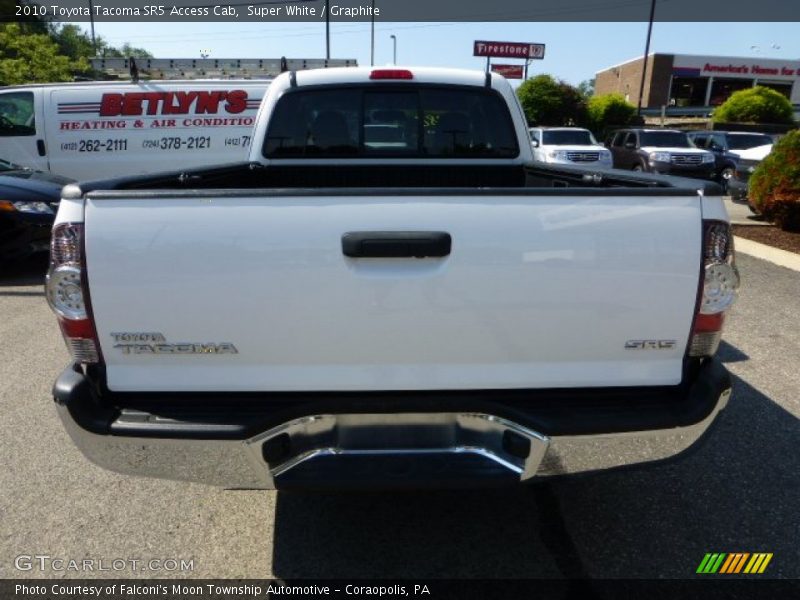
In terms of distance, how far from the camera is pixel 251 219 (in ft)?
6.63

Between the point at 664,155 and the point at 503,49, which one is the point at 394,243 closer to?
the point at 664,155

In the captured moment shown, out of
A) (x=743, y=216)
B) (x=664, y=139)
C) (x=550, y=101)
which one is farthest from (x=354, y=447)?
(x=550, y=101)

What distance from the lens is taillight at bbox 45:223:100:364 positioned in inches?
79.8

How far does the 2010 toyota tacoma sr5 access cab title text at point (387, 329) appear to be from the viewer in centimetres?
203

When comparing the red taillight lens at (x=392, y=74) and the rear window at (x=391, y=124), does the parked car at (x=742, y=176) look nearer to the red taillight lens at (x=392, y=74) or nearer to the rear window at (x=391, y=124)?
the rear window at (x=391, y=124)

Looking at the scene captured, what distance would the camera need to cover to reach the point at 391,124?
4125 millimetres

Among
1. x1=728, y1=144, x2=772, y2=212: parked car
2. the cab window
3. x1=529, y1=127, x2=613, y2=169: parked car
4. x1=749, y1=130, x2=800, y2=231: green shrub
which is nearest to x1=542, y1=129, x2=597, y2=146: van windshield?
x1=529, y1=127, x2=613, y2=169: parked car

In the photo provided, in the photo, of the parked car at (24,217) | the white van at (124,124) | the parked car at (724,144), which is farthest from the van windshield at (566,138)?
the parked car at (24,217)

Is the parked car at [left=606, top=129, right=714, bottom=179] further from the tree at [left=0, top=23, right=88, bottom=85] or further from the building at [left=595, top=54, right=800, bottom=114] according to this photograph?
the building at [left=595, top=54, right=800, bottom=114]

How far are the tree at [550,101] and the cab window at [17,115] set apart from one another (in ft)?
95.3

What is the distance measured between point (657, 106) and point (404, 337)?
210ft

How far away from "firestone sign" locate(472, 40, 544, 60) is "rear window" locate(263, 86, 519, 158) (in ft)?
166

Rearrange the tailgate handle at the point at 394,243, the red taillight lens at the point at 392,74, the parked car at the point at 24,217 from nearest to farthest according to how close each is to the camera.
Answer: the tailgate handle at the point at 394,243 → the red taillight lens at the point at 392,74 → the parked car at the point at 24,217

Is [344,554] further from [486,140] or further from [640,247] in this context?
[486,140]
